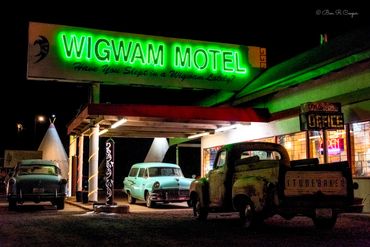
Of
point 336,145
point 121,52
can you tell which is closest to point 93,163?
point 121,52

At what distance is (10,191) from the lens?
1767 centimetres

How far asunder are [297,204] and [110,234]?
4.07 m

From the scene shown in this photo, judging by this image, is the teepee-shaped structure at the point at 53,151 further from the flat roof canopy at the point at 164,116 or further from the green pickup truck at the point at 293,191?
the green pickup truck at the point at 293,191

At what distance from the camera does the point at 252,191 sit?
37.2 feet

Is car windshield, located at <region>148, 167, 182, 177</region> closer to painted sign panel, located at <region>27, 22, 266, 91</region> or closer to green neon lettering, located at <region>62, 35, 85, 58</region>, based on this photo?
painted sign panel, located at <region>27, 22, 266, 91</region>

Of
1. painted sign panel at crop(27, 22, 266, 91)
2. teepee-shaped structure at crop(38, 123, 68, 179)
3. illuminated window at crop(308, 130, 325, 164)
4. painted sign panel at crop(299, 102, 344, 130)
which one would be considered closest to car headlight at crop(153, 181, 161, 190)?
painted sign panel at crop(27, 22, 266, 91)

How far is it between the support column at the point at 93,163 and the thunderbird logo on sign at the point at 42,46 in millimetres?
3865

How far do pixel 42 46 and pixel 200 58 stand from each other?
7201 millimetres

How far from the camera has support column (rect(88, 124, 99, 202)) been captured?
20.3 meters

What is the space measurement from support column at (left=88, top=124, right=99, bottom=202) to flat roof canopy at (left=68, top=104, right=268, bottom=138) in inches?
19.7

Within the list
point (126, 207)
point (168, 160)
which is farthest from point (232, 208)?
point (168, 160)

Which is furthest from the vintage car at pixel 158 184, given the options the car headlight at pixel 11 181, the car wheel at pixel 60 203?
the car headlight at pixel 11 181

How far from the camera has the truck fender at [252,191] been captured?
433 inches

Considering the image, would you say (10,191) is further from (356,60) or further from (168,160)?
(168,160)
